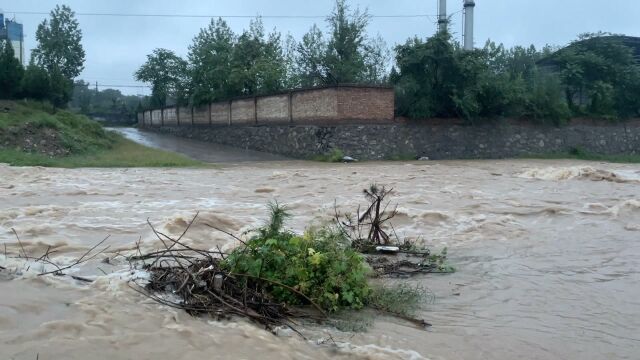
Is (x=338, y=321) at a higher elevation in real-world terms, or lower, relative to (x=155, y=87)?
lower

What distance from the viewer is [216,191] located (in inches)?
621

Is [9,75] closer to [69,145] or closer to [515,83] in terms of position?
[69,145]

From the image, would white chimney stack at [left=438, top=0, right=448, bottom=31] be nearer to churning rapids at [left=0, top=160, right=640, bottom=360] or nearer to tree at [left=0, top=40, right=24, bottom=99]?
churning rapids at [left=0, top=160, right=640, bottom=360]

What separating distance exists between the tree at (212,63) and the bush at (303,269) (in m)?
32.4

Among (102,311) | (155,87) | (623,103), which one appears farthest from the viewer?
(155,87)

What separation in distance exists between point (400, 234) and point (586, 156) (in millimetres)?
25786

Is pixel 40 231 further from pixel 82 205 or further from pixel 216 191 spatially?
pixel 216 191

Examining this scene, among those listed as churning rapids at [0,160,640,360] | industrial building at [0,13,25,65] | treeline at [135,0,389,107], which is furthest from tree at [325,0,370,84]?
industrial building at [0,13,25,65]

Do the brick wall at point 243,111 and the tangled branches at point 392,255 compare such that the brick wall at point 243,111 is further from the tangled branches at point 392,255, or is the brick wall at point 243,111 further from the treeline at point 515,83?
the tangled branches at point 392,255

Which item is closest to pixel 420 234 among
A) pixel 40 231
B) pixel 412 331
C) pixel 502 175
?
pixel 412 331

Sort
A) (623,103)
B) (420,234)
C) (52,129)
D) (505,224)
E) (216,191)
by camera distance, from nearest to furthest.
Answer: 1. (420,234)
2. (505,224)
3. (216,191)
4. (52,129)
5. (623,103)

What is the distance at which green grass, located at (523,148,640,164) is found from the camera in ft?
103

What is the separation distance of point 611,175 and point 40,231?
17845 mm

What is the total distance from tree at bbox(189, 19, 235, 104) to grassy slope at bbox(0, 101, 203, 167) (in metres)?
6.24
